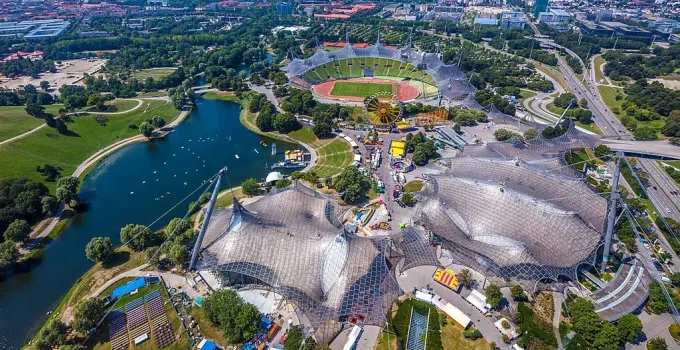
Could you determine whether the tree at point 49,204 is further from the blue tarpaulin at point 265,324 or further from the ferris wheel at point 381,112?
the ferris wheel at point 381,112

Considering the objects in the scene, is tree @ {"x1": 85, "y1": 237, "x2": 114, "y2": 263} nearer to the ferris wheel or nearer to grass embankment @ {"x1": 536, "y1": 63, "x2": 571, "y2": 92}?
the ferris wheel

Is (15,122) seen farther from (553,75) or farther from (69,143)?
(553,75)

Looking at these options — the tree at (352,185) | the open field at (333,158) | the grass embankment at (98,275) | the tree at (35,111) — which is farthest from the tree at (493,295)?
the tree at (35,111)

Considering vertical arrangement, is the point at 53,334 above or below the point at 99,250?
below

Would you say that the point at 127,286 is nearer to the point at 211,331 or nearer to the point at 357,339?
the point at 211,331

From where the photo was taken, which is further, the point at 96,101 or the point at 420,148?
the point at 96,101

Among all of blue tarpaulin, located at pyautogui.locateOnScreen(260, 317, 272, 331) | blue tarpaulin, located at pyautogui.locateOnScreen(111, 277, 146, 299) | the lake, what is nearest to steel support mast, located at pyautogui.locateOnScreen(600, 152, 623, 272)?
blue tarpaulin, located at pyautogui.locateOnScreen(260, 317, 272, 331)

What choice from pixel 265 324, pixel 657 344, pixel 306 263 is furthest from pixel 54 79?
pixel 657 344
